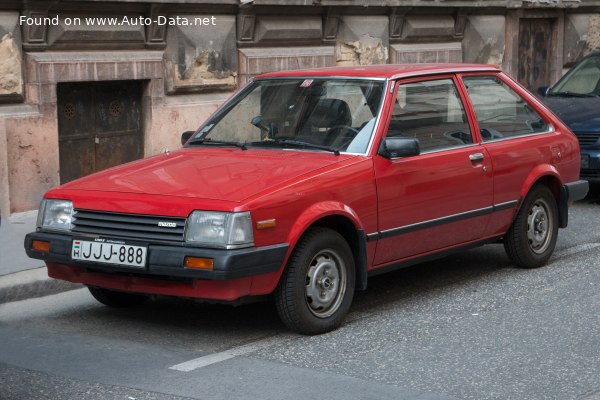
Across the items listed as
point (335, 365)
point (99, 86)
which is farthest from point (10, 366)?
point (99, 86)

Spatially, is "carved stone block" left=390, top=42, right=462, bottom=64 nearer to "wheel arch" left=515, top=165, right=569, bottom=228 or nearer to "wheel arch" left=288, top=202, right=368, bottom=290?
"wheel arch" left=515, top=165, right=569, bottom=228

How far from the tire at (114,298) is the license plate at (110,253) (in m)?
0.74

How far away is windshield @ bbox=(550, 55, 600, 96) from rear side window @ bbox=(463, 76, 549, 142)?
5144mm

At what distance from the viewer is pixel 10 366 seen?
6.32 m

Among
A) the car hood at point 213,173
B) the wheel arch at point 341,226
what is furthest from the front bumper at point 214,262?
the car hood at point 213,173

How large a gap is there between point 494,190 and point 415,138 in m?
0.97

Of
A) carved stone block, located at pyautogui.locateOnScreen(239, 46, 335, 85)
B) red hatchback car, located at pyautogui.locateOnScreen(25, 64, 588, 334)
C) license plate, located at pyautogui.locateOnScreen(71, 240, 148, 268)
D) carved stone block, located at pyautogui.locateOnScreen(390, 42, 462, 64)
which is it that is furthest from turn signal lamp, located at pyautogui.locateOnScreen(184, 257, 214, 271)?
carved stone block, located at pyautogui.locateOnScreen(390, 42, 462, 64)

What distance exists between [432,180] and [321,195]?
1.12 meters

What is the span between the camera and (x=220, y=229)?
6.44 meters

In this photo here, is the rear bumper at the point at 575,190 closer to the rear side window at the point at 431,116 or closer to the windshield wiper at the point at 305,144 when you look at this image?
the rear side window at the point at 431,116

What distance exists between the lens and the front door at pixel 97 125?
1227 centimetres

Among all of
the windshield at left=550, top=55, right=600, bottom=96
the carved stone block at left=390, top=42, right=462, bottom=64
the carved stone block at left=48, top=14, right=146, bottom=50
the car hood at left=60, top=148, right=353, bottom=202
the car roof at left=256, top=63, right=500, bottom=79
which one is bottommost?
Answer: the car hood at left=60, top=148, right=353, bottom=202

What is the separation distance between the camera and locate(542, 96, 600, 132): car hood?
1266 centimetres

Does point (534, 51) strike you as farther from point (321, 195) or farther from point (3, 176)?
point (321, 195)
